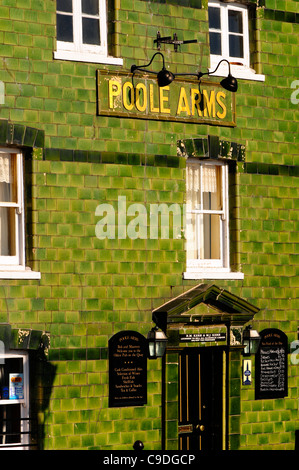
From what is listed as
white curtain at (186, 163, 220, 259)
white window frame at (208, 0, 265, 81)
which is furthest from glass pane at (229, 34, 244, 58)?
white curtain at (186, 163, 220, 259)

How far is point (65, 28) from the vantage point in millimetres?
17031

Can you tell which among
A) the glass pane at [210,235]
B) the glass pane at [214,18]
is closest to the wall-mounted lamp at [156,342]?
the glass pane at [210,235]

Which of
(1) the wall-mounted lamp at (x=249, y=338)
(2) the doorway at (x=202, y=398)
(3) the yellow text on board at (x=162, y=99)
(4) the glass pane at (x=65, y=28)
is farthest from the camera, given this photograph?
(1) the wall-mounted lamp at (x=249, y=338)

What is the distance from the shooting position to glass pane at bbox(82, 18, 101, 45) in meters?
17.2

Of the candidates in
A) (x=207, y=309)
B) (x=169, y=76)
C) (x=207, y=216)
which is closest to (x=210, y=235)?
(x=207, y=216)

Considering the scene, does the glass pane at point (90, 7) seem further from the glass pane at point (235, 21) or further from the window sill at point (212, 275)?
the window sill at point (212, 275)

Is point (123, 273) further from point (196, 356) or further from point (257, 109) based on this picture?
point (257, 109)

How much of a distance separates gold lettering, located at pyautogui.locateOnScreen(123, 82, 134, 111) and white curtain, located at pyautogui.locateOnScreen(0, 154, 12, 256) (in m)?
2.22

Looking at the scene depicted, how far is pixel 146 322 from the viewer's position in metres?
17.3

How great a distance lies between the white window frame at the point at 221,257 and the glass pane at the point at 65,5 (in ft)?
10.9

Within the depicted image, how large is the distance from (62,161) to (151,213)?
1.83 metres

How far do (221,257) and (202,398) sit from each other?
2.49 m

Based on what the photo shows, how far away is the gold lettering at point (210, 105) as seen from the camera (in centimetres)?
1822

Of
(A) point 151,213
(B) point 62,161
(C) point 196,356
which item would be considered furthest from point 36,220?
(C) point 196,356
